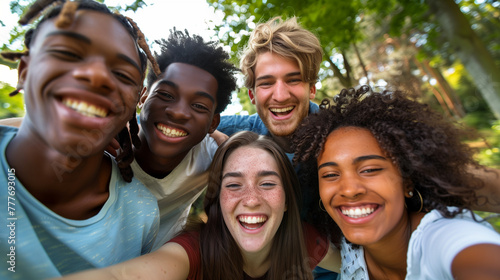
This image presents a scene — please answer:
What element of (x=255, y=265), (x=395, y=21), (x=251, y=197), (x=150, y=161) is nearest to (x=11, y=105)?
(x=150, y=161)

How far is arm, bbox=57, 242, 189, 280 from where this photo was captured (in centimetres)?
152

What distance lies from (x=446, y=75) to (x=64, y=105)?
18.9m

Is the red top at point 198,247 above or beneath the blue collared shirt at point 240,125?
beneath

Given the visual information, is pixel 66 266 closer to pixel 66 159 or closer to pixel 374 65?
pixel 66 159

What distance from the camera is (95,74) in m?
1.39

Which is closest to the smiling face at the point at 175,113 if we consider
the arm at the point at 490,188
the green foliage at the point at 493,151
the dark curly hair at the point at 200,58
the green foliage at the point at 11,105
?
the dark curly hair at the point at 200,58

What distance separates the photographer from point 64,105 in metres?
1.38

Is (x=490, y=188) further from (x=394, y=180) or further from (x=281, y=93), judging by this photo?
(x=281, y=93)

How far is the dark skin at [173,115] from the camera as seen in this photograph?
2369 mm

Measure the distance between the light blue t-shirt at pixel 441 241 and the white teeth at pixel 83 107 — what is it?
2.05 m

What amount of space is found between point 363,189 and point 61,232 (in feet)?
6.34

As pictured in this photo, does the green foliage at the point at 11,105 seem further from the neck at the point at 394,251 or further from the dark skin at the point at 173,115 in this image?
the neck at the point at 394,251

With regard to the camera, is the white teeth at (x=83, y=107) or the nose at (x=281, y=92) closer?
the white teeth at (x=83, y=107)

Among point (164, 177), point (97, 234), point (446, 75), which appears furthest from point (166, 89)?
point (446, 75)
